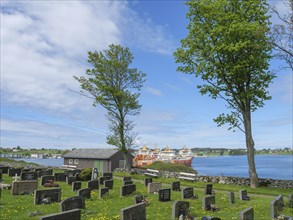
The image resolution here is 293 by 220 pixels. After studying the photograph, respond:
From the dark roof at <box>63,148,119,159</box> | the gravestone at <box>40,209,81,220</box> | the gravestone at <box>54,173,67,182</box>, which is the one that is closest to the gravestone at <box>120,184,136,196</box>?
the gravestone at <box>40,209,81,220</box>

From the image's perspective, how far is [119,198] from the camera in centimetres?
1952

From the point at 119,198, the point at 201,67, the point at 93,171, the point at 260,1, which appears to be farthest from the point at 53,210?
the point at 260,1

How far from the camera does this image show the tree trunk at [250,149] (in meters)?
28.1

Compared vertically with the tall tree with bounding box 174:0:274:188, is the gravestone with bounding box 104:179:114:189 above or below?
below

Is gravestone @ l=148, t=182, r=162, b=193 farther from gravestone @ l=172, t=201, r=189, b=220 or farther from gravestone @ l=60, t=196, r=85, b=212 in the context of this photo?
gravestone @ l=60, t=196, r=85, b=212

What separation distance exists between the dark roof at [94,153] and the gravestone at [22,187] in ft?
95.6

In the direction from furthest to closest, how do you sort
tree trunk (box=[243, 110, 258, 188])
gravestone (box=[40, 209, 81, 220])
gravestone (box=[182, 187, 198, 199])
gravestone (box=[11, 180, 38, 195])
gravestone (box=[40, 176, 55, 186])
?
1. tree trunk (box=[243, 110, 258, 188])
2. gravestone (box=[40, 176, 55, 186])
3. gravestone (box=[182, 187, 198, 199])
4. gravestone (box=[11, 180, 38, 195])
5. gravestone (box=[40, 209, 81, 220])

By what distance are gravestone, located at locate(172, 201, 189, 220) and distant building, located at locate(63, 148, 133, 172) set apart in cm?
3292

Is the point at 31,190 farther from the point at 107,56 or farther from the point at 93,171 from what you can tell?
the point at 107,56

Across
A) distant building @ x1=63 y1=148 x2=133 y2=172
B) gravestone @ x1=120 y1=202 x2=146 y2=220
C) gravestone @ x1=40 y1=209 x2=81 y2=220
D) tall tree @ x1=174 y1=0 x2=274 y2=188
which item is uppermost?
tall tree @ x1=174 y1=0 x2=274 y2=188

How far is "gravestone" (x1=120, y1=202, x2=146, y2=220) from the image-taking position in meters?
11.5

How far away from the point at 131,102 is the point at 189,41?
12879mm

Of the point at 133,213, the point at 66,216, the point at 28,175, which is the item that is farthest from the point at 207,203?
the point at 28,175

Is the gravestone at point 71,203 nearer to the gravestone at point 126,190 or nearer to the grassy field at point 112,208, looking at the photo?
the grassy field at point 112,208
